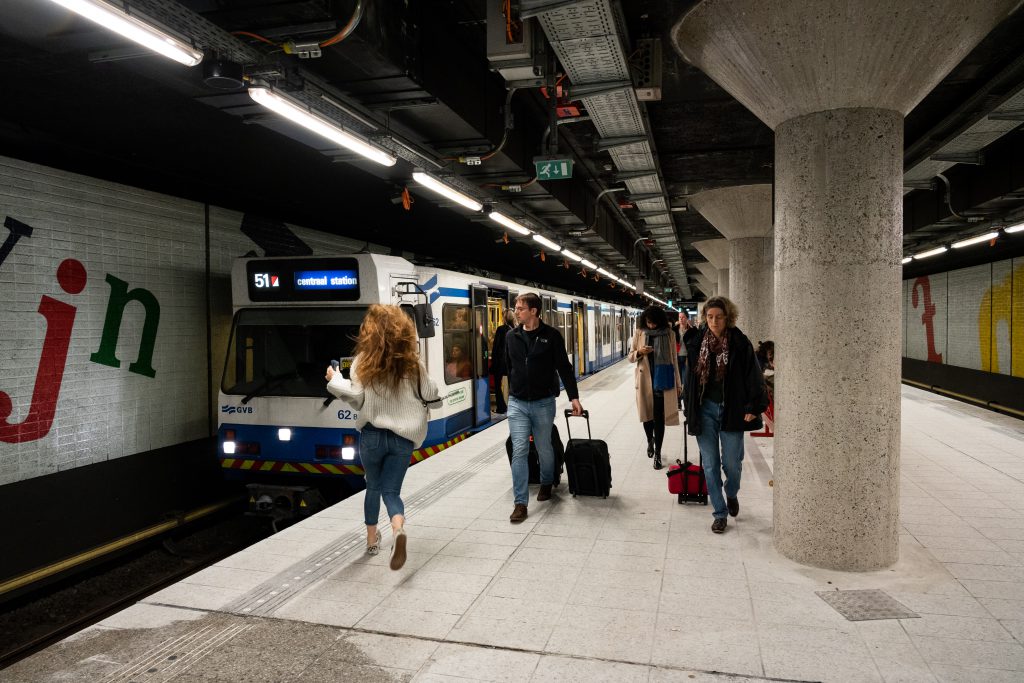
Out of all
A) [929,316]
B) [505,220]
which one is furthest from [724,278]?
[505,220]

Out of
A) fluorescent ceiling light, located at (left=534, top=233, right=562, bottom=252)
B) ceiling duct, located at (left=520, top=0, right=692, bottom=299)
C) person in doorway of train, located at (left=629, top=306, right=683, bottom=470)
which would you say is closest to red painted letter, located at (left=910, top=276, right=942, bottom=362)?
fluorescent ceiling light, located at (left=534, top=233, right=562, bottom=252)

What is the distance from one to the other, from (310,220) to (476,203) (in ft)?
12.5

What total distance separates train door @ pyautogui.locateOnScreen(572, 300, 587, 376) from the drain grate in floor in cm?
1308

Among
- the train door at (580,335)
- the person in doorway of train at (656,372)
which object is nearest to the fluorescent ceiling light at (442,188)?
the person in doorway of train at (656,372)

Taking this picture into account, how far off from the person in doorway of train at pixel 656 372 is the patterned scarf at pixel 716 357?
1.76m

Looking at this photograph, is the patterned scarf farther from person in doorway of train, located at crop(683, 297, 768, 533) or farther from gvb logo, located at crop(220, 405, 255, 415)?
gvb logo, located at crop(220, 405, 255, 415)

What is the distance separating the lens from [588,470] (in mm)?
5723

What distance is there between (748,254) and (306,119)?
10.8 meters

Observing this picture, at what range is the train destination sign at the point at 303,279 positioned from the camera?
635 cm

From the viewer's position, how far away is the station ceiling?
4367 mm

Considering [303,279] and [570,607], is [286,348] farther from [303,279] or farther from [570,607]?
[570,607]

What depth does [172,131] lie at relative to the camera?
6887mm

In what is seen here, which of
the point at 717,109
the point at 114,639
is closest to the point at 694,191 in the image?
the point at 717,109

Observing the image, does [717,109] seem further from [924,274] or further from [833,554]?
[924,274]
